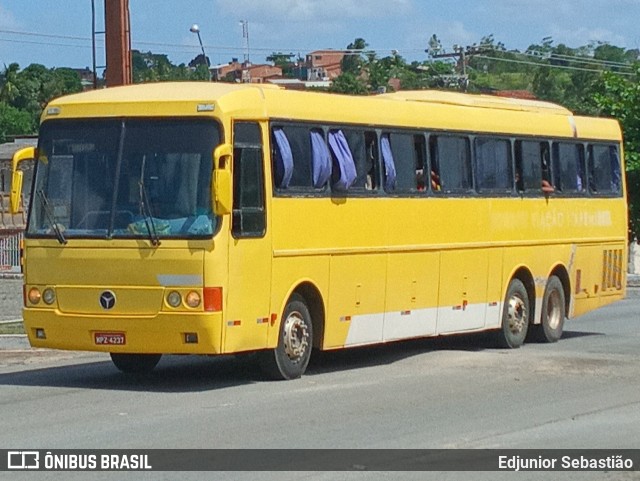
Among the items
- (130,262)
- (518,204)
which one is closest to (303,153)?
(130,262)

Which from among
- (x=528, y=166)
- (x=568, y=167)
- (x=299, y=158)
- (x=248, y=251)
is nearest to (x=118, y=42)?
(x=568, y=167)

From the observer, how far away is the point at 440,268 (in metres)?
19.5

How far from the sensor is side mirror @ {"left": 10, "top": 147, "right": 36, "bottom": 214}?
51.7 feet

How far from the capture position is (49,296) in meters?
15.6

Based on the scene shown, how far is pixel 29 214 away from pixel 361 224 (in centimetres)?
406

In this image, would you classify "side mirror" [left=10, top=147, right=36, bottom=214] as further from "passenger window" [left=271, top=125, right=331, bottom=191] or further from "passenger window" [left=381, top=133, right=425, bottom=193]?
"passenger window" [left=381, top=133, right=425, bottom=193]

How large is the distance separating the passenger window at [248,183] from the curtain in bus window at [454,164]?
4527 mm

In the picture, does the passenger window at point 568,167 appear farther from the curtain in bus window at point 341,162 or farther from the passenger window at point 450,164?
the curtain in bus window at point 341,162

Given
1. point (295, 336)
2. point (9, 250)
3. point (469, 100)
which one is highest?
point (469, 100)

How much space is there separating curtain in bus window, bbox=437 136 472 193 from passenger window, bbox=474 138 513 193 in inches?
12.6

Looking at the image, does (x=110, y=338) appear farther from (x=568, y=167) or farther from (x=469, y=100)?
(x=568, y=167)

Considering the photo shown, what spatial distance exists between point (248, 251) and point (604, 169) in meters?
10.8

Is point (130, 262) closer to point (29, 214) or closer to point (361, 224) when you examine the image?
point (29, 214)

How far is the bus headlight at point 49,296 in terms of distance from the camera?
15547 millimetres
